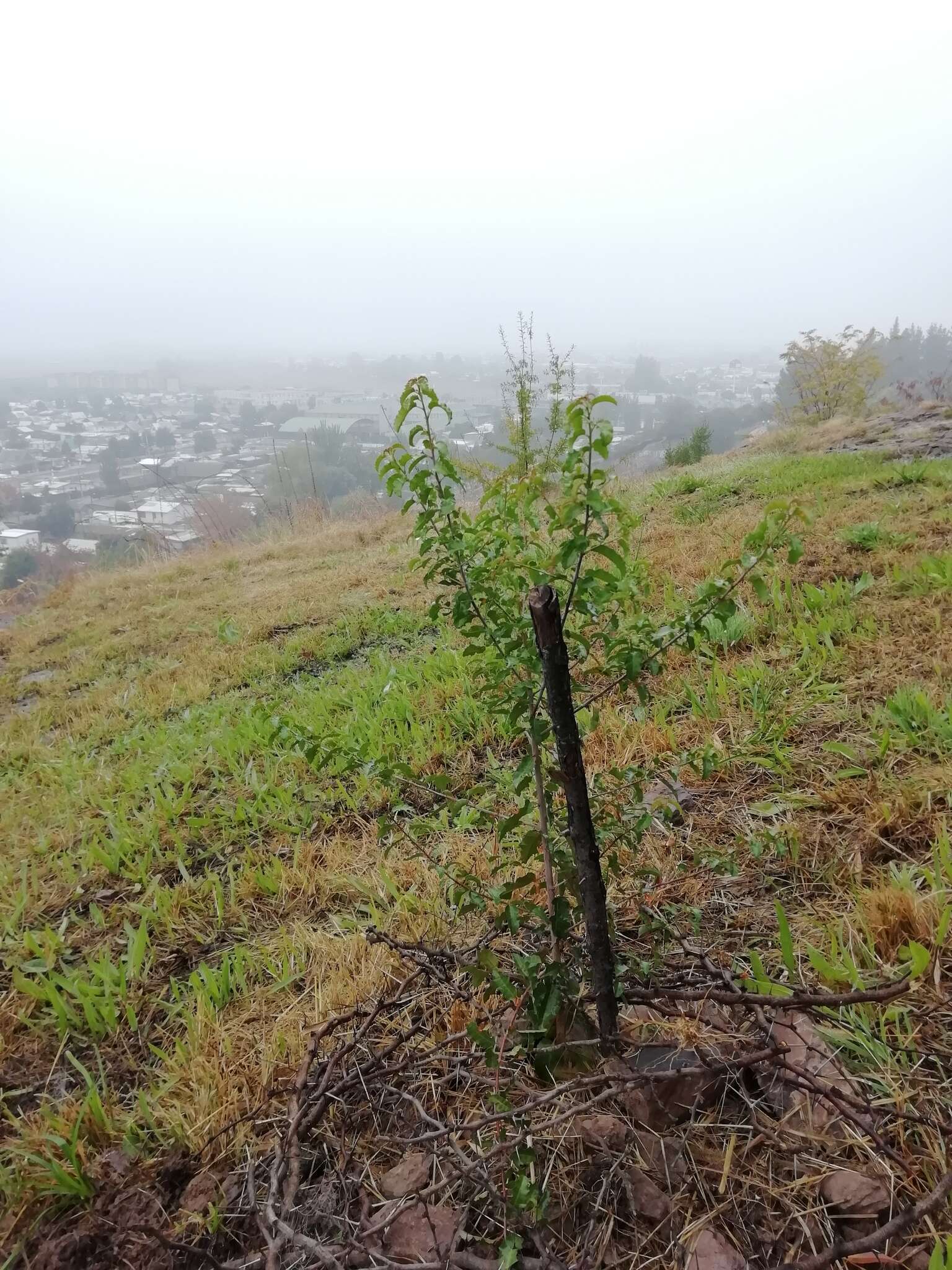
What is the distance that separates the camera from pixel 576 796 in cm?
95

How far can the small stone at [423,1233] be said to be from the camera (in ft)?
3.16

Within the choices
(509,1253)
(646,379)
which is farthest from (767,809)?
(646,379)

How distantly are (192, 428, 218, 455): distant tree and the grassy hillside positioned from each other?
1976cm

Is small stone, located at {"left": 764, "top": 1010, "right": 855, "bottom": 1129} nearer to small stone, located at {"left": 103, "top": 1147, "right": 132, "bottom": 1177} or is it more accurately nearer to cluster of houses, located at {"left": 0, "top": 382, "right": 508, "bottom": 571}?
small stone, located at {"left": 103, "top": 1147, "right": 132, "bottom": 1177}

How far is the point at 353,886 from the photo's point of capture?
77.4 inches

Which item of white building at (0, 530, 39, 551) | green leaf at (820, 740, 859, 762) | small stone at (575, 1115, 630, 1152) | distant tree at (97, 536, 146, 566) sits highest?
green leaf at (820, 740, 859, 762)

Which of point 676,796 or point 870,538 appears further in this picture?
point 870,538

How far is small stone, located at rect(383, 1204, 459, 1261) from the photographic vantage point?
0.96 m

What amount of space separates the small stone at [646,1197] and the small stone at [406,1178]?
1.13 ft

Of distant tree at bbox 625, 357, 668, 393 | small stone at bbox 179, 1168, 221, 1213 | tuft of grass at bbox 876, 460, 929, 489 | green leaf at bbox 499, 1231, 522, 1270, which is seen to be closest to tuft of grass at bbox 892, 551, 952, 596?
tuft of grass at bbox 876, 460, 929, 489

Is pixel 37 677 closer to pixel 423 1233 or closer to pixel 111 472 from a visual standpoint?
pixel 423 1233

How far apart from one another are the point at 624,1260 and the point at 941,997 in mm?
714

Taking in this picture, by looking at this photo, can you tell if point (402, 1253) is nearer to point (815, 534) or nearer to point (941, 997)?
point (941, 997)

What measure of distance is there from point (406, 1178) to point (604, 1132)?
36 centimetres
